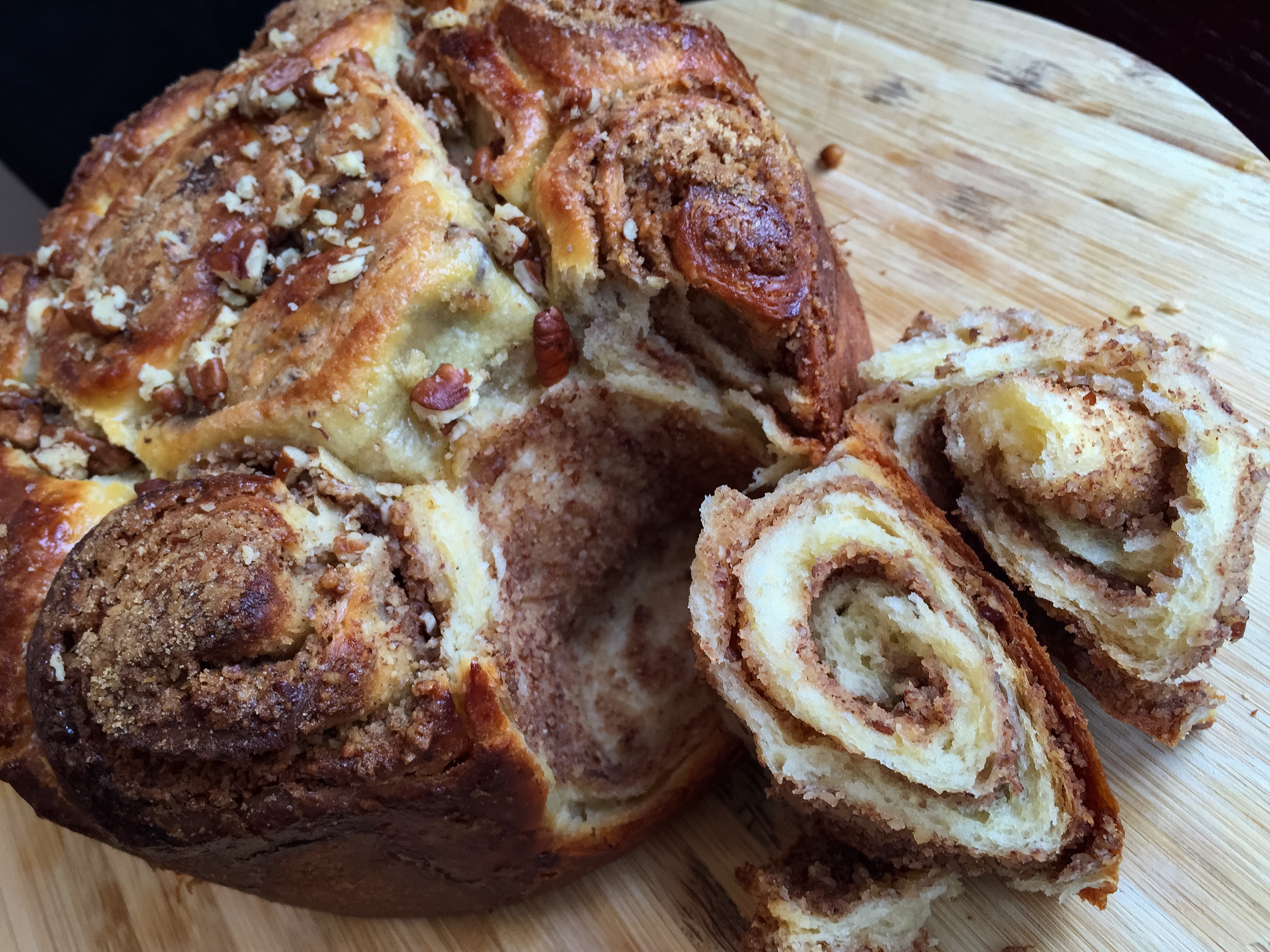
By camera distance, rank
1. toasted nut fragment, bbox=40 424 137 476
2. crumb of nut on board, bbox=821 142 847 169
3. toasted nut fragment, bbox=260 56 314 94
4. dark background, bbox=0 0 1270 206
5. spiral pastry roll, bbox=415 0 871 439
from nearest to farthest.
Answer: spiral pastry roll, bbox=415 0 871 439, toasted nut fragment, bbox=40 424 137 476, toasted nut fragment, bbox=260 56 314 94, crumb of nut on board, bbox=821 142 847 169, dark background, bbox=0 0 1270 206

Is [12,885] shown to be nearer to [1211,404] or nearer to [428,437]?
[428,437]

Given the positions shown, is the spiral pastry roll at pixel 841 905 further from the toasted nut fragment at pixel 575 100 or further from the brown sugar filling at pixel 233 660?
the toasted nut fragment at pixel 575 100

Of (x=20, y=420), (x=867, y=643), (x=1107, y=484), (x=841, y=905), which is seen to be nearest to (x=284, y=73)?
(x=20, y=420)

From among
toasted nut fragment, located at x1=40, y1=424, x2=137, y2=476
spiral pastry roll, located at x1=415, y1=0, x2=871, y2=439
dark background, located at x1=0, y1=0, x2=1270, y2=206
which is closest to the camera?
spiral pastry roll, located at x1=415, y1=0, x2=871, y2=439

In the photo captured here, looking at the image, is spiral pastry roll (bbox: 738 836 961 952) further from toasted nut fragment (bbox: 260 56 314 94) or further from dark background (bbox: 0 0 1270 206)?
dark background (bbox: 0 0 1270 206)

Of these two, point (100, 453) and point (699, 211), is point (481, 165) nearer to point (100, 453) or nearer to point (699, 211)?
point (699, 211)

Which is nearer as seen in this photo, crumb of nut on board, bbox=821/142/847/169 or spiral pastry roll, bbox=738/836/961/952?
spiral pastry roll, bbox=738/836/961/952

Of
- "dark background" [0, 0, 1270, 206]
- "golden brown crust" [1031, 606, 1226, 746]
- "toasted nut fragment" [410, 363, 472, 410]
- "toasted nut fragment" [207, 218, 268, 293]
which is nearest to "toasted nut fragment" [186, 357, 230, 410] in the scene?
"toasted nut fragment" [207, 218, 268, 293]

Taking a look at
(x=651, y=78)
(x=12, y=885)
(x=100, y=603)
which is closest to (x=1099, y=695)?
(x=651, y=78)
